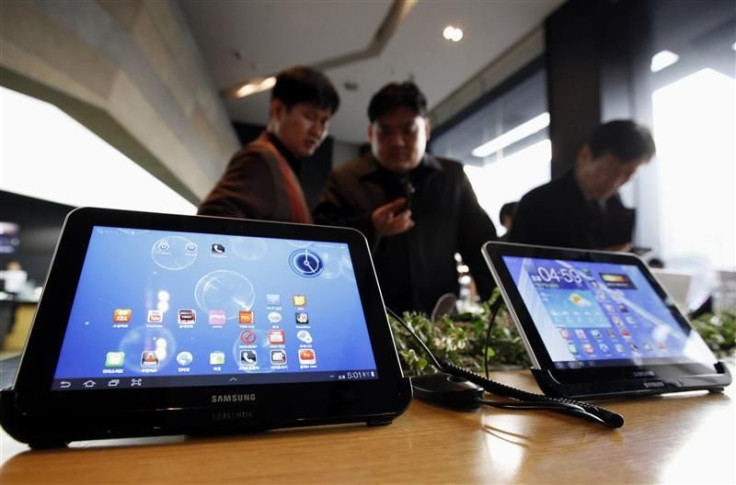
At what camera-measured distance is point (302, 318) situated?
0.43 m

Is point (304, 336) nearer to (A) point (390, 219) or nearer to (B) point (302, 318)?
(B) point (302, 318)

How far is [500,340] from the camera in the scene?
0.75 metres

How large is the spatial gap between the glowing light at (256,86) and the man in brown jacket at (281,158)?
75 cm

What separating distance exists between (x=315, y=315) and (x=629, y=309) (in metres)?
0.49

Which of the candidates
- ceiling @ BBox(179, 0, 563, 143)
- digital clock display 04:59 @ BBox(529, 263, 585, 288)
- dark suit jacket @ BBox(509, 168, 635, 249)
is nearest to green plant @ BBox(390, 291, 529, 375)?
digital clock display 04:59 @ BBox(529, 263, 585, 288)

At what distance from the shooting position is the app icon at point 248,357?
39 cm

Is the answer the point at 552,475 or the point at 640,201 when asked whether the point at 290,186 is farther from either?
the point at 640,201

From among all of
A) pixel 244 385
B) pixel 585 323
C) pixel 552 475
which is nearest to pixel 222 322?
pixel 244 385

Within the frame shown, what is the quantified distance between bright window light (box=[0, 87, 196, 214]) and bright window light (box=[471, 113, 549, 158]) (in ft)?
5.09

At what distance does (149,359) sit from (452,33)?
4.23 feet

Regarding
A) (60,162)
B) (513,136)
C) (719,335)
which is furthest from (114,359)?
(513,136)

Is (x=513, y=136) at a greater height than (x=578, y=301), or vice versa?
(x=513, y=136)

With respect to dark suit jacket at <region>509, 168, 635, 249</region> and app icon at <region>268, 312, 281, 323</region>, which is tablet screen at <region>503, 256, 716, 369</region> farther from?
dark suit jacket at <region>509, 168, 635, 249</region>

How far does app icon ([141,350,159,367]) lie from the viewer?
36cm
